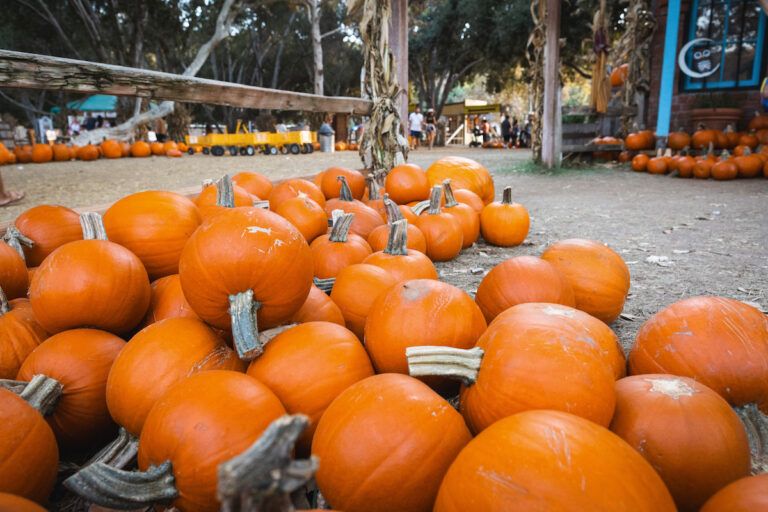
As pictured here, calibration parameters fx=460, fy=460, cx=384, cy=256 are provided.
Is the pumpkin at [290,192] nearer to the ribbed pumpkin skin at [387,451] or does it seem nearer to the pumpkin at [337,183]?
the pumpkin at [337,183]

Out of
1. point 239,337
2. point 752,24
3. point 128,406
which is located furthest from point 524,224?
point 752,24

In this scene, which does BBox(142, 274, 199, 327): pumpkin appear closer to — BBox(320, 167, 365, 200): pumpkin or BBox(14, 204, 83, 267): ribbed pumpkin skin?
BBox(14, 204, 83, 267): ribbed pumpkin skin

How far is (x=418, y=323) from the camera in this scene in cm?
145

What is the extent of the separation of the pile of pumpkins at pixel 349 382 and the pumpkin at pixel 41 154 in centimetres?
1218

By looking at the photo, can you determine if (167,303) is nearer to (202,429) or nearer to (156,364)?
(156,364)

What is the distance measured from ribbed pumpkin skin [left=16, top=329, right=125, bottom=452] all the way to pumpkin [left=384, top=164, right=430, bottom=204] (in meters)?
2.91

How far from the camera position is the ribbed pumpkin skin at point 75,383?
140 centimetres

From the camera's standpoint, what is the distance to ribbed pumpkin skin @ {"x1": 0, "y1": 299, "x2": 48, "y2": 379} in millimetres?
1548

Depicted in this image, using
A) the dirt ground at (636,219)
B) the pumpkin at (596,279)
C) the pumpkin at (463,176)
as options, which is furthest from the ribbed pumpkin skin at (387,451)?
the pumpkin at (463,176)

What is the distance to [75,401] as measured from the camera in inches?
→ 55.6

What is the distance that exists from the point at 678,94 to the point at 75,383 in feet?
42.2

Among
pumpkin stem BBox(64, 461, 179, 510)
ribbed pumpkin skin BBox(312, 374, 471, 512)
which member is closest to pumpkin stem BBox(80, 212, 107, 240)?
pumpkin stem BBox(64, 461, 179, 510)

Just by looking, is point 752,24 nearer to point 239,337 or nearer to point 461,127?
point 239,337

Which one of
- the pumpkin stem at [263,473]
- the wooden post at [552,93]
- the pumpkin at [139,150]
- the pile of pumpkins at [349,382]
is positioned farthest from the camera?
the pumpkin at [139,150]
